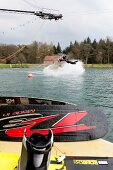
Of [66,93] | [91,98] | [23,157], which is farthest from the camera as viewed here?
[66,93]

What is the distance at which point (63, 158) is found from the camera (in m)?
6.05

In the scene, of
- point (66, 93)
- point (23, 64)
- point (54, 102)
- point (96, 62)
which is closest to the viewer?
point (54, 102)

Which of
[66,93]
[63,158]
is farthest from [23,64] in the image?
[63,158]

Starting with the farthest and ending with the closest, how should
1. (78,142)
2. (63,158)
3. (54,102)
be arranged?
1. (54,102)
2. (78,142)
3. (63,158)

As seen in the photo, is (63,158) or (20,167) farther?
(63,158)

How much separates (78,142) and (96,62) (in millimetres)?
113832

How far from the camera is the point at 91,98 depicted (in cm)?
3562

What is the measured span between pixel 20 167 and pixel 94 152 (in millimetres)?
5856

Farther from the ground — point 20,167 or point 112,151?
point 20,167

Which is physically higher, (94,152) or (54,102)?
(54,102)

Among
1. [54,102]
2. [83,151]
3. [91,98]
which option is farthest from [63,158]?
[91,98]

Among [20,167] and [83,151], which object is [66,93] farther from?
[20,167]

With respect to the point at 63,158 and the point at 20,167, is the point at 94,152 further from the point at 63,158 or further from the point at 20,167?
the point at 20,167

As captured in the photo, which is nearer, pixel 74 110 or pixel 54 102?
pixel 74 110
